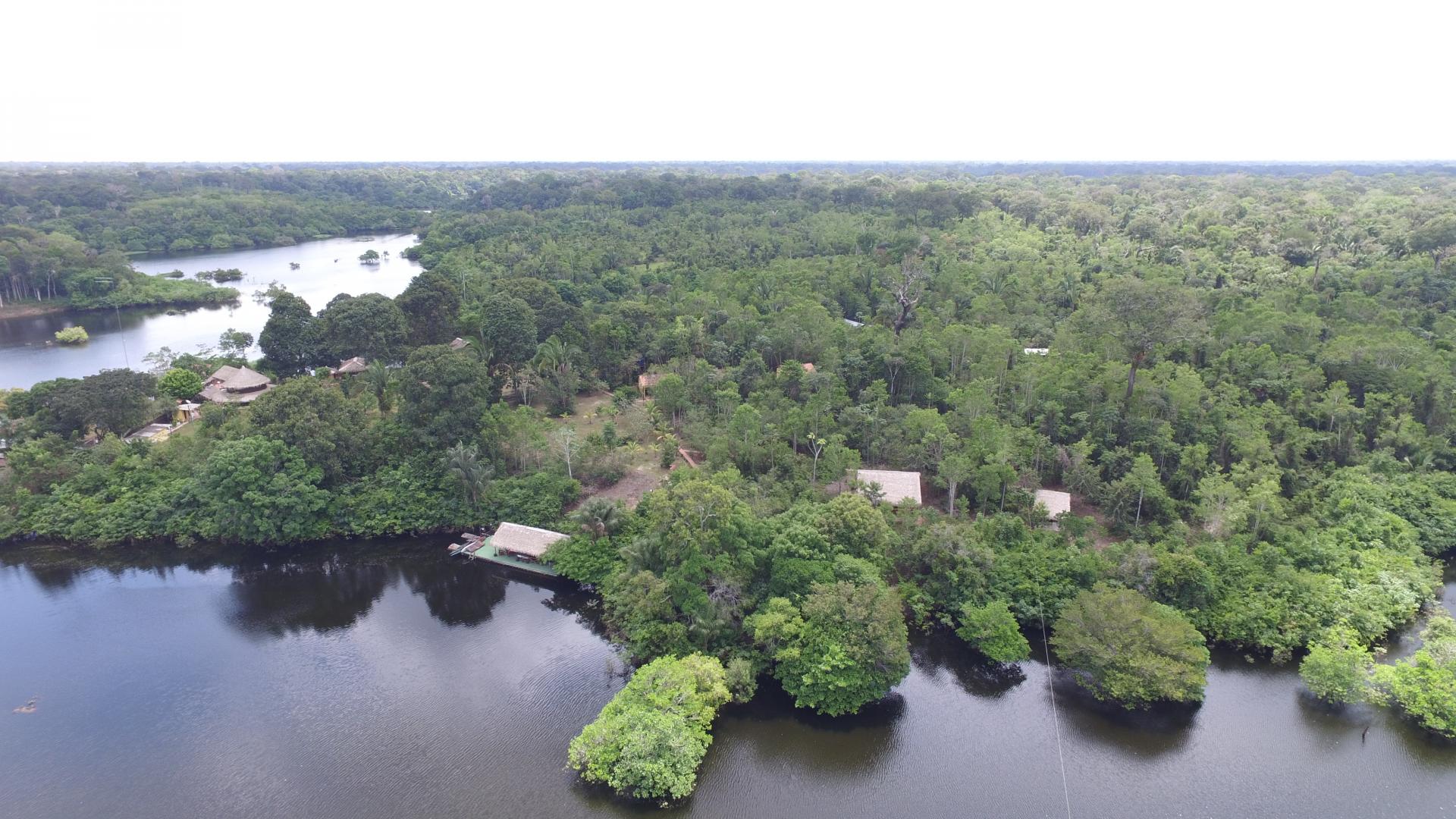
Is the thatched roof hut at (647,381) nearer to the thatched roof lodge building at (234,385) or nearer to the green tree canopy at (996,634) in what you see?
the thatched roof lodge building at (234,385)

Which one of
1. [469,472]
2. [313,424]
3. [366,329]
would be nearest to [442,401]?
[469,472]

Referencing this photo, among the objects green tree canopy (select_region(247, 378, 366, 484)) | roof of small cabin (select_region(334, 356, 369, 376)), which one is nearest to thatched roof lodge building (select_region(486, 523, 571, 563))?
green tree canopy (select_region(247, 378, 366, 484))

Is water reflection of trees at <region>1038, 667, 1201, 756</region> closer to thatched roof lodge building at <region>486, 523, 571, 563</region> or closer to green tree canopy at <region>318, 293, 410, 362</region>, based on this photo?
thatched roof lodge building at <region>486, 523, 571, 563</region>

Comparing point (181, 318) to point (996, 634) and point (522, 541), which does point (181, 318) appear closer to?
point (522, 541)

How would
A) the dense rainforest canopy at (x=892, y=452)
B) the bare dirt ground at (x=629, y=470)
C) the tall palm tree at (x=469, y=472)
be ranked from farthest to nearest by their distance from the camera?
the bare dirt ground at (x=629, y=470) → the tall palm tree at (x=469, y=472) → the dense rainforest canopy at (x=892, y=452)

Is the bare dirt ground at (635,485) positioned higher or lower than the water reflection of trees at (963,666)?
higher

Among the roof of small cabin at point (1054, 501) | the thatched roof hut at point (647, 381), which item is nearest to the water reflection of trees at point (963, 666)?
the roof of small cabin at point (1054, 501)
